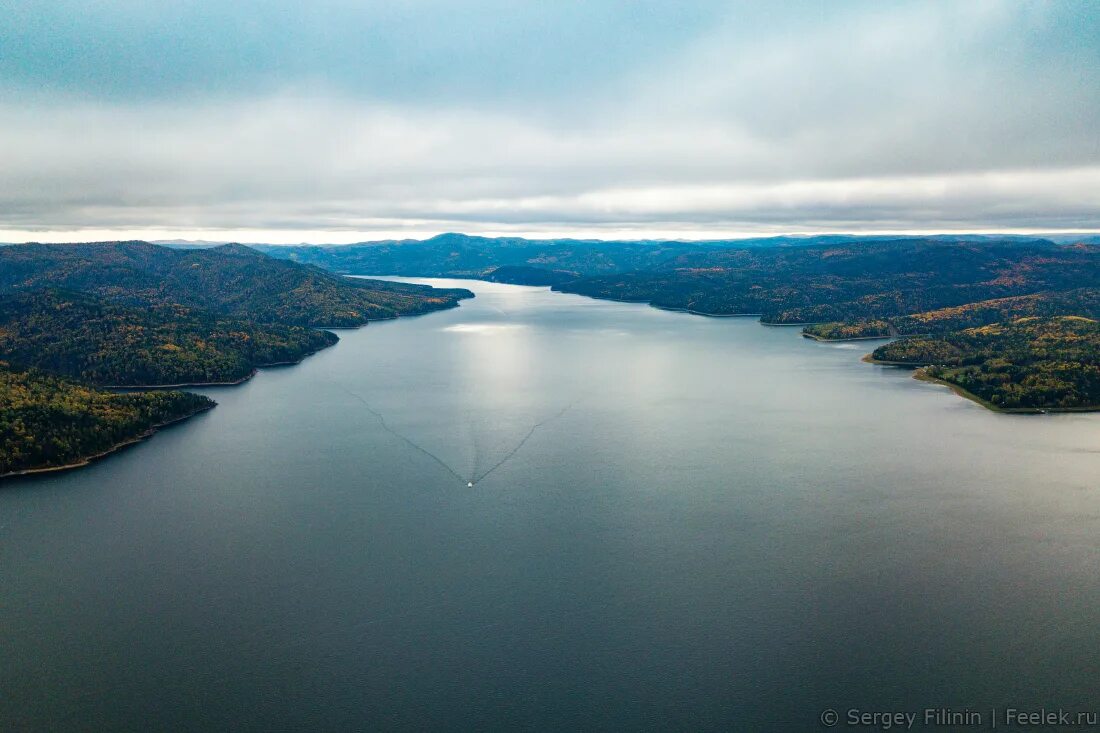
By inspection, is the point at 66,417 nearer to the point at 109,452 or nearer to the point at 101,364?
the point at 109,452

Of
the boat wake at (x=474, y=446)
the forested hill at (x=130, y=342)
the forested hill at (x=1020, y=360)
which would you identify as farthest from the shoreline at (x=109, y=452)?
the forested hill at (x=1020, y=360)

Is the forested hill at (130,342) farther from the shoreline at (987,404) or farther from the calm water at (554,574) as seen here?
the shoreline at (987,404)

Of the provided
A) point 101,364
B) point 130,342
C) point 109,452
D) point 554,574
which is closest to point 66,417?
point 109,452

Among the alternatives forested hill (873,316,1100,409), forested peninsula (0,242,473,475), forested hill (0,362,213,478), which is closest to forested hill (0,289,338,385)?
forested peninsula (0,242,473,475)

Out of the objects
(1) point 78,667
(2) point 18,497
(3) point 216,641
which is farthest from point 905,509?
(2) point 18,497

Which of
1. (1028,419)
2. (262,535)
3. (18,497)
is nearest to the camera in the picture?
(262,535)

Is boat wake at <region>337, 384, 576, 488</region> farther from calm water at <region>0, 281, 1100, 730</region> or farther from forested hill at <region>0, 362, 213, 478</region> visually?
forested hill at <region>0, 362, 213, 478</region>

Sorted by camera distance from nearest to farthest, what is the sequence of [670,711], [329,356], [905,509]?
[670,711] → [905,509] → [329,356]

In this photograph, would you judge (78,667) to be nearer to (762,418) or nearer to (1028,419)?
(762,418)
